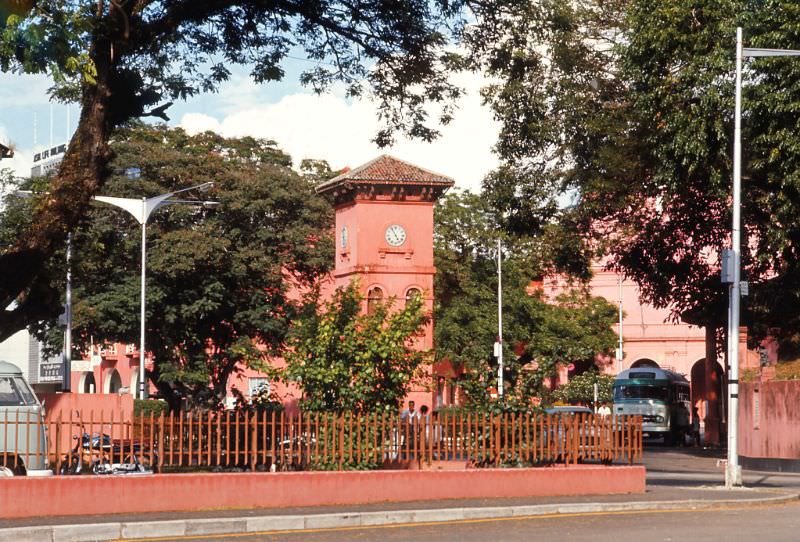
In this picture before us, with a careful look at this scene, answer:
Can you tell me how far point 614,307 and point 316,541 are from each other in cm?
6353

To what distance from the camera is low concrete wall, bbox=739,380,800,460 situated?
3400 cm

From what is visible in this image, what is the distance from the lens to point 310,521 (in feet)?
50.8

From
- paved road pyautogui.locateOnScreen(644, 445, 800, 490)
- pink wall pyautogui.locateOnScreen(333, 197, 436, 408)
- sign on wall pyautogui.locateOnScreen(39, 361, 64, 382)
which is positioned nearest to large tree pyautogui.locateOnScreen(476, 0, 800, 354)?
paved road pyautogui.locateOnScreen(644, 445, 800, 490)

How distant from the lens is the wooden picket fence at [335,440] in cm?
1689

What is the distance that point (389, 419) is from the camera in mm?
18594

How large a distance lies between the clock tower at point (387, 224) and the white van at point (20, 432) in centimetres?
3676

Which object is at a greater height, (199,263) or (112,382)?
(199,263)

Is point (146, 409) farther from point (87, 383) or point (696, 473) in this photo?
point (87, 383)

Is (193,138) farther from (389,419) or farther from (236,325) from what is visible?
(389,419)

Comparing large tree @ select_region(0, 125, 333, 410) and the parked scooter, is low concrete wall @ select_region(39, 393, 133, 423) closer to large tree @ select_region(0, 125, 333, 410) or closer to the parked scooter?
large tree @ select_region(0, 125, 333, 410)

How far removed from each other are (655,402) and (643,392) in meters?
0.69

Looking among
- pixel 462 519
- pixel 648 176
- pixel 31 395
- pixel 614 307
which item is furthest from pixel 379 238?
pixel 462 519

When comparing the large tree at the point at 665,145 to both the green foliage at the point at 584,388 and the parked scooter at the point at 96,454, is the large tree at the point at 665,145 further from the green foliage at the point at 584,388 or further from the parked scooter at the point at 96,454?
the green foliage at the point at 584,388

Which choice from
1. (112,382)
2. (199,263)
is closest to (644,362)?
(112,382)
